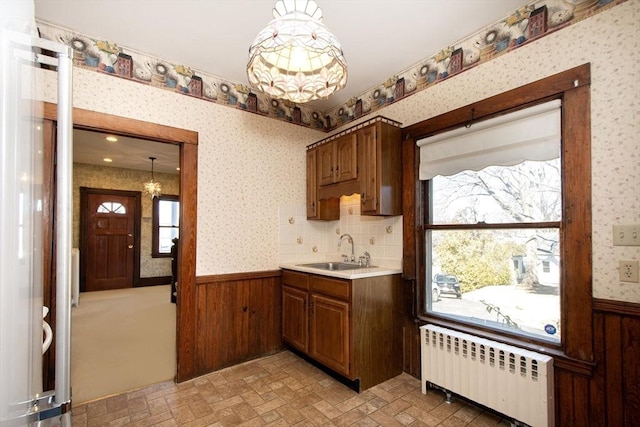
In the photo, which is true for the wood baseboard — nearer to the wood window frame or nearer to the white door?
the white door

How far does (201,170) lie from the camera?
9.00 ft

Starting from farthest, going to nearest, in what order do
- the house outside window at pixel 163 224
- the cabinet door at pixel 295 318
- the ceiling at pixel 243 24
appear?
the house outside window at pixel 163 224 → the cabinet door at pixel 295 318 → the ceiling at pixel 243 24

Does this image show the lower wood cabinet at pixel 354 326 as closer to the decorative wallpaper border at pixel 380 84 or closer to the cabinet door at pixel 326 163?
the cabinet door at pixel 326 163

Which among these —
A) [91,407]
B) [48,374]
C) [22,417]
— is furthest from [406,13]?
[91,407]

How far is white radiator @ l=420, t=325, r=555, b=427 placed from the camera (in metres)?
1.75

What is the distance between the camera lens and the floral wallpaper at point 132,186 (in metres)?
6.12

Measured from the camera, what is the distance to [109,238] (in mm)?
6434

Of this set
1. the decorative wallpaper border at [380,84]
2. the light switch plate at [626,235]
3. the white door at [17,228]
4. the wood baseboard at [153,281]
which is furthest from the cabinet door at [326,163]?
the wood baseboard at [153,281]

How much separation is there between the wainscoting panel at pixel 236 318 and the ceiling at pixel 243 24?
1.98 metres

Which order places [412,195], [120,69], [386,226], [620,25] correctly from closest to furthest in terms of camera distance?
[620,25], [120,69], [412,195], [386,226]

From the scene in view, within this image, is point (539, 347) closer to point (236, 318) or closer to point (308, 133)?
point (236, 318)

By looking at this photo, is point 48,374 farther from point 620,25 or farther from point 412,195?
point 620,25

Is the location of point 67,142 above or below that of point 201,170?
below

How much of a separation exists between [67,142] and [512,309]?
253cm
